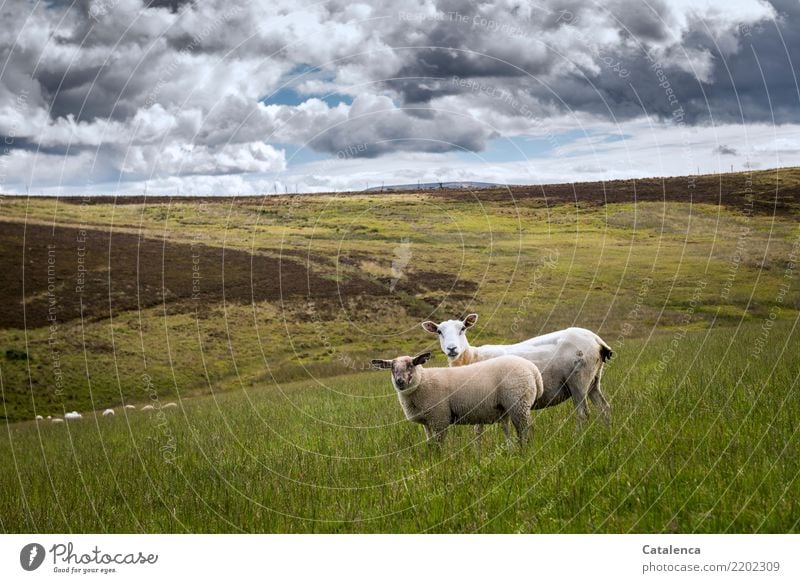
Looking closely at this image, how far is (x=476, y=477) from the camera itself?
8047 millimetres

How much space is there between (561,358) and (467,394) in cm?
264

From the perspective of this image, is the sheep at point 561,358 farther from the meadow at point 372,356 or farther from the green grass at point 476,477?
the meadow at point 372,356

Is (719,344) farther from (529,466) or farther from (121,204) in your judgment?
(121,204)

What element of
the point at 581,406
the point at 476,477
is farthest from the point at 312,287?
the point at 476,477

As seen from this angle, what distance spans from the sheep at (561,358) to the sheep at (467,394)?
4.51 ft

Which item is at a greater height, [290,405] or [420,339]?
A: [290,405]

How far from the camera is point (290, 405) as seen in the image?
17.8m

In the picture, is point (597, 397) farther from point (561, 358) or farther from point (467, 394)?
point (467, 394)

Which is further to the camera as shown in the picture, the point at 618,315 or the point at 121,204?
the point at 121,204

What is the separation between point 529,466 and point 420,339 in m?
42.8

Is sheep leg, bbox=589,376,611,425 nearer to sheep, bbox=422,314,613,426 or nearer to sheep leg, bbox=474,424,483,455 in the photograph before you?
sheep, bbox=422,314,613,426

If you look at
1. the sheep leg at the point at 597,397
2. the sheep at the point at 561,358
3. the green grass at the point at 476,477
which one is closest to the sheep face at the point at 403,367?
the green grass at the point at 476,477

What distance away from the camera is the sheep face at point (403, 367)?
988cm

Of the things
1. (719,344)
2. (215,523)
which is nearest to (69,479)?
(215,523)
